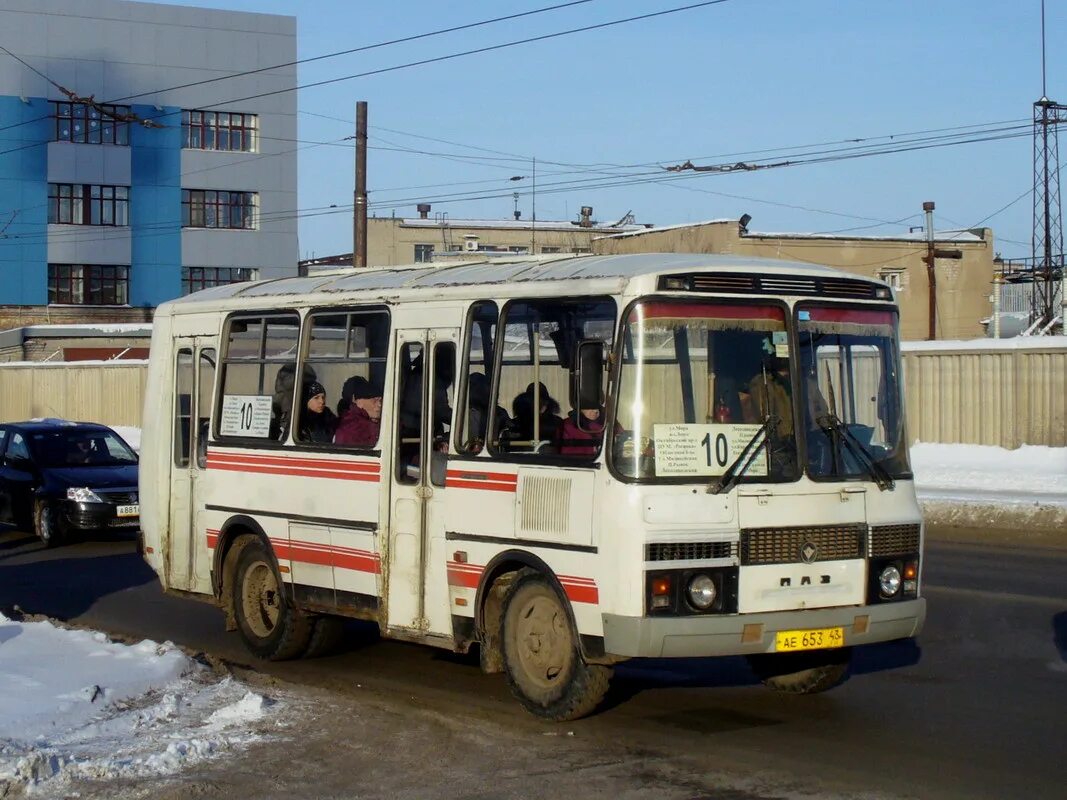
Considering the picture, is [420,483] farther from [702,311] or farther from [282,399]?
[702,311]

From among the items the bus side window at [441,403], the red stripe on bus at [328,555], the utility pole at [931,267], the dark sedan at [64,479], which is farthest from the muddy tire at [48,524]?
the utility pole at [931,267]

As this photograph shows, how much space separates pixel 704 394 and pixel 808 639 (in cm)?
147

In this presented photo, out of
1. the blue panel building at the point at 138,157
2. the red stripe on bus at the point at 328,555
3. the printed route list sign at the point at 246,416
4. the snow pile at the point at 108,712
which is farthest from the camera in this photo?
the blue panel building at the point at 138,157

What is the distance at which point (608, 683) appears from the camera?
8391mm

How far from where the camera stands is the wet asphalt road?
7484 millimetres

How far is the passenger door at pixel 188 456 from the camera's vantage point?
39.2ft

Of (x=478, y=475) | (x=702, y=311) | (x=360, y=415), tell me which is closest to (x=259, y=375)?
(x=360, y=415)

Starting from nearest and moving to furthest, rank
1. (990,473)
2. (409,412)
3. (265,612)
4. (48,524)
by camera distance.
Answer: (409,412), (265,612), (48,524), (990,473)

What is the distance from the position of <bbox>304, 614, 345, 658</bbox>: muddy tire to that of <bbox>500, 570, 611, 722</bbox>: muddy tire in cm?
254

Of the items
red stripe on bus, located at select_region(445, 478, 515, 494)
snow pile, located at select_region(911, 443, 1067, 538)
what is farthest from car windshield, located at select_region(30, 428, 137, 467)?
red stripe on bus, located at select_region(445, 478, 515, 494)

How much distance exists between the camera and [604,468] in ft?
26.4

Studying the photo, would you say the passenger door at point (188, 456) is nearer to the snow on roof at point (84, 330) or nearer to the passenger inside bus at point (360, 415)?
the passenger inside bus at point (360, 415)

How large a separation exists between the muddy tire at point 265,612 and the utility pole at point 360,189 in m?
17.5

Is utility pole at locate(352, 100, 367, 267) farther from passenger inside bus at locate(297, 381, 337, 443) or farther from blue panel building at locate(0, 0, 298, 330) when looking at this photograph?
blue panel building at locate(0, 0, 298, 330)
